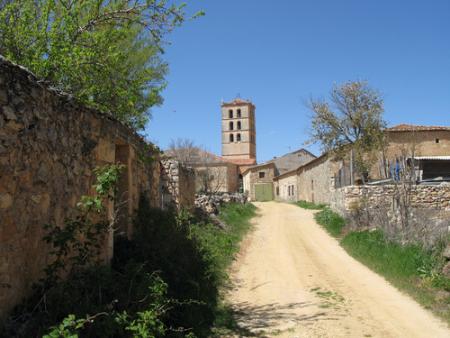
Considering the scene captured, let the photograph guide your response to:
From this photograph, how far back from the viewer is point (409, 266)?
27.0ft

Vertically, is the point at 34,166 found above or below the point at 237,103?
below

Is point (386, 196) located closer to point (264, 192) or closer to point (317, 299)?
point (317, 299)

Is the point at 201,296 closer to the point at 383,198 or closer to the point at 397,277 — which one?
the point at 397,277

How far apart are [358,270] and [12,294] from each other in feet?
24.9

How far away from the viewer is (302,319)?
5980 millimetres

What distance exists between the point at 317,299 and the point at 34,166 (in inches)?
199

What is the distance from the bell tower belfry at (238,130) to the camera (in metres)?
68.4

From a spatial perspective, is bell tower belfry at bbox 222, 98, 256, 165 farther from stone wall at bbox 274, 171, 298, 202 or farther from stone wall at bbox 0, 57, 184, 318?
stone wall at bbox 0, 57, 184, 318

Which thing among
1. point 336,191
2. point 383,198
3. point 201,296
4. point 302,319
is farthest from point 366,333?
point 336,191

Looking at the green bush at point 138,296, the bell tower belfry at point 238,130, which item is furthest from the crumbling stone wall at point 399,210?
the bell tower belfry at point 238,130

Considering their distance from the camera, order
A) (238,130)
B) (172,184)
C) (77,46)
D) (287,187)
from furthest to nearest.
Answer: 1. (238,130)
2. (287,187)
3. (172,184)
4. (77,46)

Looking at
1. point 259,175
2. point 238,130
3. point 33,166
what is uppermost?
point 238,130

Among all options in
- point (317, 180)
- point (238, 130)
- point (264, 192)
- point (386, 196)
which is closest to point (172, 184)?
point (386, 196)

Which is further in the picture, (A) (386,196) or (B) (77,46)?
(A) (386,196)
